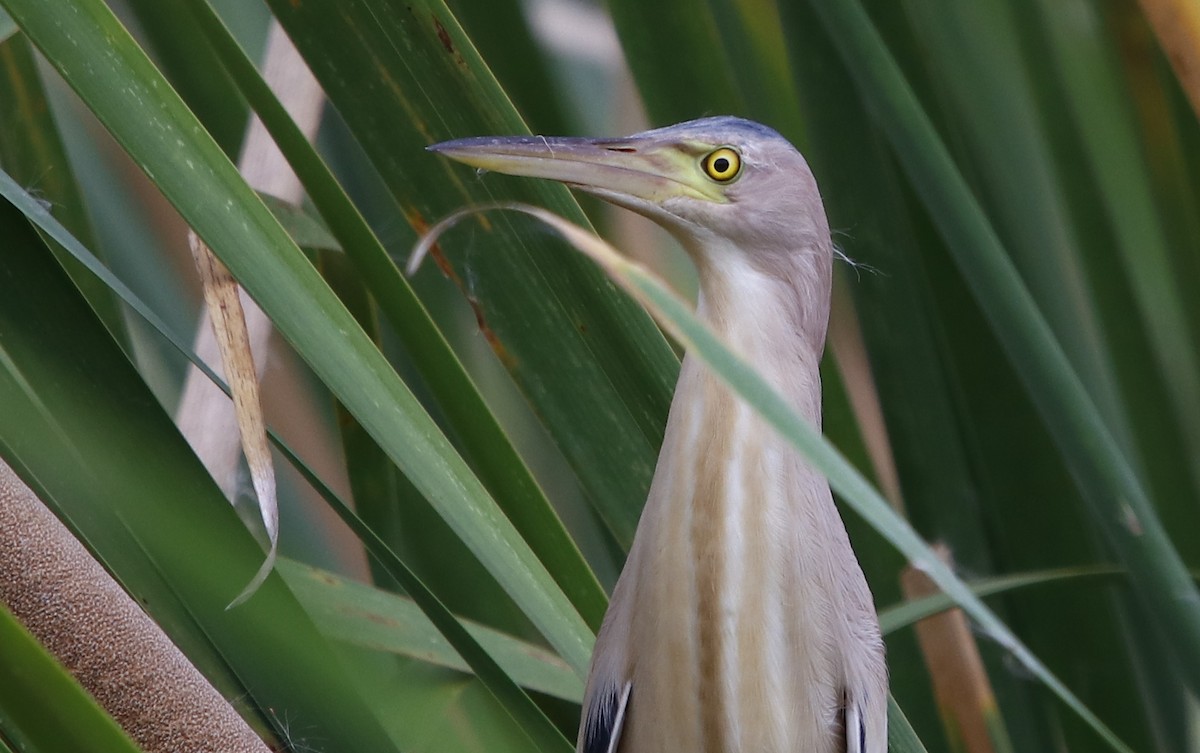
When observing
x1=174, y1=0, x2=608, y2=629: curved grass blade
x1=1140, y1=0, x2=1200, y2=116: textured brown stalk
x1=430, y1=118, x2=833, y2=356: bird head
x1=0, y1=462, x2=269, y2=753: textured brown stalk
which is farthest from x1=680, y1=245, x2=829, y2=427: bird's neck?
x1=0, y1=462, x2=269, y2=753: textured brown stalk

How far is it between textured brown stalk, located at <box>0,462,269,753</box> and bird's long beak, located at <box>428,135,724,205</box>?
0.27m

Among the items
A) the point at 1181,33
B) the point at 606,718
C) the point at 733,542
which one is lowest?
the point at 606,718

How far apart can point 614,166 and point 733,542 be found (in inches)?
8.7

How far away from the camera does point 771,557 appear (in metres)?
0.70

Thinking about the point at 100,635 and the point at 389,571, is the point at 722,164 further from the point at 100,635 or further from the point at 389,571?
the point at 100,635

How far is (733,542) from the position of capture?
2.29ft

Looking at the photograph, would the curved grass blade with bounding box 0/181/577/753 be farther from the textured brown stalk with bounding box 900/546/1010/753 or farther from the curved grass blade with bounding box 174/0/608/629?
the textured brown stalk with bounding box 900/546/1010/753

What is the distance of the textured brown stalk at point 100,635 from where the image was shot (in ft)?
1.50

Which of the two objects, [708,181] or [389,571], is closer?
[389,571]

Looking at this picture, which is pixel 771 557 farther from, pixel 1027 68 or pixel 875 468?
pixel 1027 68

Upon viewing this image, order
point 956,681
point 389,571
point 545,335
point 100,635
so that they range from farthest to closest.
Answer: point 956,681, point 545,335, point 389,571, point 100,635

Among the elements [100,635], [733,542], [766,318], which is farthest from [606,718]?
[100,635]

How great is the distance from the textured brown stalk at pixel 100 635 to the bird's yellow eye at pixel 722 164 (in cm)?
40

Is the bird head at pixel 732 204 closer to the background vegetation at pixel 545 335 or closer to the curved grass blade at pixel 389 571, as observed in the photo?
the background vegetation at pixel 545 335
